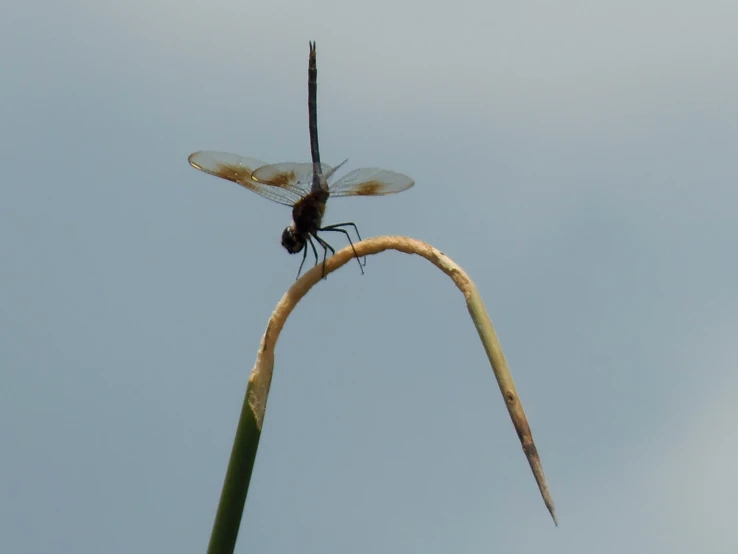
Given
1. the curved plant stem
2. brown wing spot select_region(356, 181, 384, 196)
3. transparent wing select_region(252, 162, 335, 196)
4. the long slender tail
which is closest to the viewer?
the curved plant stem

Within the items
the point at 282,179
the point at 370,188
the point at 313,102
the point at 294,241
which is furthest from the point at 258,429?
the point at 313,102

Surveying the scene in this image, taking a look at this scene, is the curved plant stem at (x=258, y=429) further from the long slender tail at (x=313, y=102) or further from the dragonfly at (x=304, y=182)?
the long slender tail at (x=313, y=102)

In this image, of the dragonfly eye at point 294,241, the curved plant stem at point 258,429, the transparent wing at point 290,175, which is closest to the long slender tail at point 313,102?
the transparent wing at point 290,175

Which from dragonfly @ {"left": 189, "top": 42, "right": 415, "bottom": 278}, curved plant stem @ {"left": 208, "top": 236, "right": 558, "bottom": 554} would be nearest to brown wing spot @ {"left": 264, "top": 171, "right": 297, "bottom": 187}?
dragonfly @ {"left": 189, "top": 42, "right": 415, "bottom": 278}

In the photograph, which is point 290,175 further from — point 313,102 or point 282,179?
point 313,102

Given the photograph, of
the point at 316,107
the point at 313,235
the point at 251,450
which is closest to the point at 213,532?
the point at 251,450

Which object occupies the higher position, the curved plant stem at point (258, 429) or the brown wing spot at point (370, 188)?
the brown wing spot at point (370, 188)

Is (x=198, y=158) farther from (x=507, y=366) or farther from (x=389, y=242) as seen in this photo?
(x=507, y=366)

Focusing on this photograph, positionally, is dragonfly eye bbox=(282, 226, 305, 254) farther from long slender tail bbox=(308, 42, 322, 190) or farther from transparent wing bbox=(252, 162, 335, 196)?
long slender tail bbox=(308, 42, 322, 190)
